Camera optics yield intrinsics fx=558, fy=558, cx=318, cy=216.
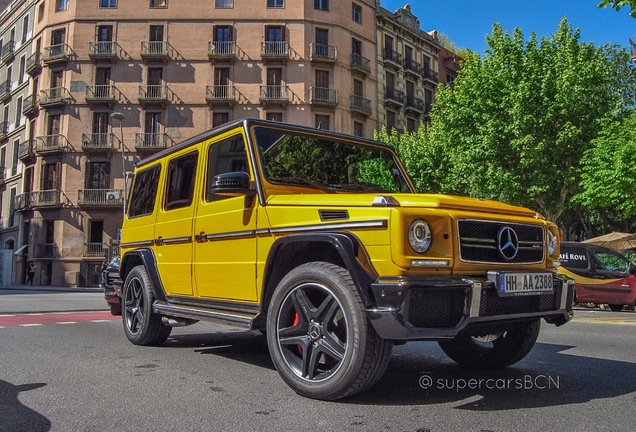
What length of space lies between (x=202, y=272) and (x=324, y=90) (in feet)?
105

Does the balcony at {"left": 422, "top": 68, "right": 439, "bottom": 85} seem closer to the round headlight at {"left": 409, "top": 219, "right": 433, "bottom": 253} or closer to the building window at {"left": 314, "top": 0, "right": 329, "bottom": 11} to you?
the building window at {"left": 314, "top": 0, "right": 329, "bottom": 11}

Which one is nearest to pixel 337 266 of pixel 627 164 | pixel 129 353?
pixel 129 353

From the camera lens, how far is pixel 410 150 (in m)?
27.8

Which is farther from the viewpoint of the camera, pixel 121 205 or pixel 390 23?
pixel 390 23

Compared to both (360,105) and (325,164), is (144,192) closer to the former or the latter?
(325,164)

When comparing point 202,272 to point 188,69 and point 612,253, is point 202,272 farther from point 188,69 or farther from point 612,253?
point 188,69

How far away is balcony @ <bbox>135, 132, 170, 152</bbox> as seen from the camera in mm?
34938

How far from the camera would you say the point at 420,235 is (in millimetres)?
3488

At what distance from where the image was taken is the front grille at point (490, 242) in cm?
365

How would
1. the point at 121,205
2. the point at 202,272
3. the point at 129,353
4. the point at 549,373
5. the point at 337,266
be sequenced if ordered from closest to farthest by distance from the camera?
the point at 337,266
the point at 549,373
the point at 202,272
the point at 129,353
the point at 121,205

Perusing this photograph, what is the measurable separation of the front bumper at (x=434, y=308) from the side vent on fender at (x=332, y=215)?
1.78ft

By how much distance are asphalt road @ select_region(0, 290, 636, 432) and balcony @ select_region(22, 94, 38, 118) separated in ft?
120

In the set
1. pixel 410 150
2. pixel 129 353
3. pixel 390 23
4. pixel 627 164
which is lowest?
pixel 129 353

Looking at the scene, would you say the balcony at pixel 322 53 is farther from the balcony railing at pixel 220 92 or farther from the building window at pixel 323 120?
the balcony railing at pixel 220 92
